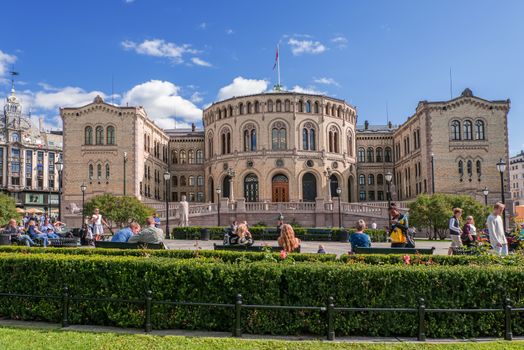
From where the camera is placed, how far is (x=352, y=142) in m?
59.3

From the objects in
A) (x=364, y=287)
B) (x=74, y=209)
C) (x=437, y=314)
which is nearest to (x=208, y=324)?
(x=364, y=287)

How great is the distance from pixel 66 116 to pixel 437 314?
52597 mm

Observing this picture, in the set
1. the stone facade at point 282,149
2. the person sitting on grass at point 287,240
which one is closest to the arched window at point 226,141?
the stone facade at point 282,149

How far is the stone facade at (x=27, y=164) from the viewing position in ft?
280

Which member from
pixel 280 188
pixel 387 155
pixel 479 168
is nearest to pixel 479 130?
pixel 479 168

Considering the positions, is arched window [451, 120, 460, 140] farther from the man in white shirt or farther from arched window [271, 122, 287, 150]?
the man in white shirt

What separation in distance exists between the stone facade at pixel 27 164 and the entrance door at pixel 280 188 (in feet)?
172

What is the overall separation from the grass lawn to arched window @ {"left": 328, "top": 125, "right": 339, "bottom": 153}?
160ft

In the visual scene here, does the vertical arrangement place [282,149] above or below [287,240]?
above

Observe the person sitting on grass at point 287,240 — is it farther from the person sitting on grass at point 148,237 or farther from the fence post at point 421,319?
the person sitting on grass at point 148,237

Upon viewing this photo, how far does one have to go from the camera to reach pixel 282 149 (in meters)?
53.7

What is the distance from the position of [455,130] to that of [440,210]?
21.3 metres

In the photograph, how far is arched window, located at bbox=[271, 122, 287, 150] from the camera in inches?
2130

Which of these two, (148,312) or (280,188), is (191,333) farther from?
(280,188)
